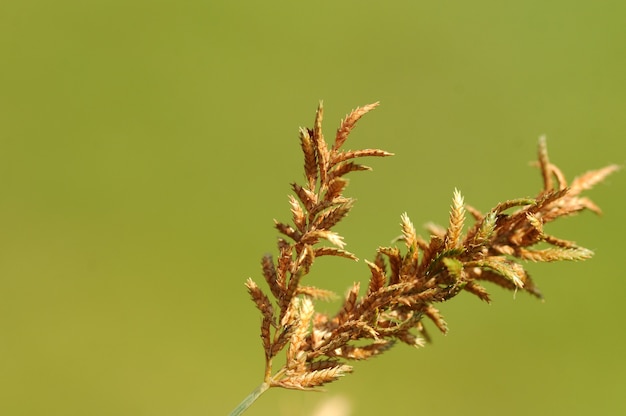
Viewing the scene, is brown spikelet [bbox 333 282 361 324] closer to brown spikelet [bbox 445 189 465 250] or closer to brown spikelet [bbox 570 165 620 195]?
brown spikelet [bbox 445 189 465 250]

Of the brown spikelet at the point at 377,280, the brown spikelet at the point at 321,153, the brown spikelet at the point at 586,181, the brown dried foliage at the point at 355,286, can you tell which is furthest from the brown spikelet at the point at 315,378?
the brown spikelet at the point at 586,181

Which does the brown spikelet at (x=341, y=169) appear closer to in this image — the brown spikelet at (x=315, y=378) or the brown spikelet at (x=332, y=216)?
the brown spikelet at (x=332, y=216)

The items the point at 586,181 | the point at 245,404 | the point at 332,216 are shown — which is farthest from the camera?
the point at 586,181

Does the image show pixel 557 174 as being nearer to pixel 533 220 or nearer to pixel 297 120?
pixel 533 220

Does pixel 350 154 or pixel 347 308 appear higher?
pixel 350 154

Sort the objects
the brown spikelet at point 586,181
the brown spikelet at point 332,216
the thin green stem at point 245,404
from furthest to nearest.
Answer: the brown spikelet at point 586,181 < the brown spikelet at point 332,216 < the thin green stem at point 245,404

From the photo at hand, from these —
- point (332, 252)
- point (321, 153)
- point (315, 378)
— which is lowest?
point (315, 378)

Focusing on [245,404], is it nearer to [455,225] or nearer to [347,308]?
[347,308]

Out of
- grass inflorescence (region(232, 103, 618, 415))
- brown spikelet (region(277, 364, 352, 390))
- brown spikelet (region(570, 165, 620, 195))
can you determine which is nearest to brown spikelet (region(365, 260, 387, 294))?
grass inflorescence (region(232, 103, 618, 415))

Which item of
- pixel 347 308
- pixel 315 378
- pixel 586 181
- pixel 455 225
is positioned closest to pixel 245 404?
pixel 315 378
